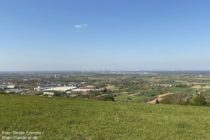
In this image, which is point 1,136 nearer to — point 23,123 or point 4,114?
point 23,123

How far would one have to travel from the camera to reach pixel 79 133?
39.4 ft

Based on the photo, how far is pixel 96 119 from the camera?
15.3 m

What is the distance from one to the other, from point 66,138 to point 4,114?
219 inches

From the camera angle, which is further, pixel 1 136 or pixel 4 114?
pixel 4 114

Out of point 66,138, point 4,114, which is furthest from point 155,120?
point 4,114

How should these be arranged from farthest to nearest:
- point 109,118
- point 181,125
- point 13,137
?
point 109,118
point 181,125
point 13,137

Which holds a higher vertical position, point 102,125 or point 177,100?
Answer: point 102,125

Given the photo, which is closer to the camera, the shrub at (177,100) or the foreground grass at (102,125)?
the foreground grass at (102,125)

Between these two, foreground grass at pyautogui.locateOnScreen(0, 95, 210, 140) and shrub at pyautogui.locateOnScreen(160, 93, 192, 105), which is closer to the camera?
foreground grass at pyautogui.locateOnScreen(0, 95, 210, 140)

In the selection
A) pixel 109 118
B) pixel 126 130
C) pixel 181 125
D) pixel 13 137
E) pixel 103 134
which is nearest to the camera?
pixel 13 137

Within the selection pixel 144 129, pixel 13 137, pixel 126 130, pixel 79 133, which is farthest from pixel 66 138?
pixel 144 129

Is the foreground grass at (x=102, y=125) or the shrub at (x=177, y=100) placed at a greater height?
the foreground grass at (x=102, y=125)

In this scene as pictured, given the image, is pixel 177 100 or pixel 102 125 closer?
pixel 102 125

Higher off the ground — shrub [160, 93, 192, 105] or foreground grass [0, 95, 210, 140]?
foreground grass [0, 95, 210, 140]
